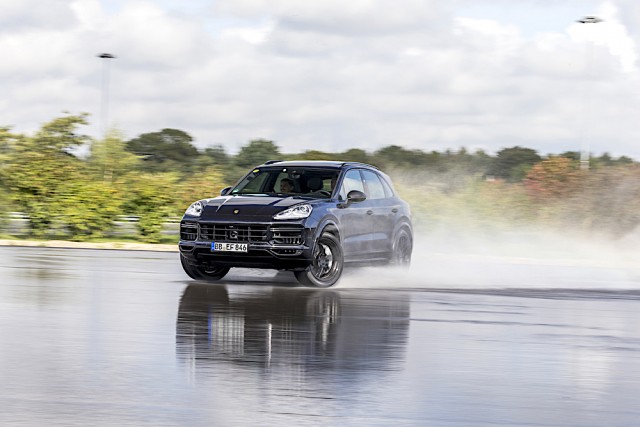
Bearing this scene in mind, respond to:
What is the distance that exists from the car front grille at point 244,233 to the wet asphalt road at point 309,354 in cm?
67

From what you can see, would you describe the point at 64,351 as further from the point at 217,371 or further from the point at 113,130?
the point at 113,130

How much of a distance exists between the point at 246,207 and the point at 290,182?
54.9 inches

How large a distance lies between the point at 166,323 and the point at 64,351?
7.90ft

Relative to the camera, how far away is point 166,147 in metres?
88.2

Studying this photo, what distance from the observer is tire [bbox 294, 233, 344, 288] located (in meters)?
17.8

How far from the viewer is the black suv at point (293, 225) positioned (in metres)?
17.5

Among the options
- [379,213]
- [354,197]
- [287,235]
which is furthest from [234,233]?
[379,213]

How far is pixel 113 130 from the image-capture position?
6006cm

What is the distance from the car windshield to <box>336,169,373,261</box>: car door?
269mm

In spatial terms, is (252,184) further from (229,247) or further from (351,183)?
(229,247)

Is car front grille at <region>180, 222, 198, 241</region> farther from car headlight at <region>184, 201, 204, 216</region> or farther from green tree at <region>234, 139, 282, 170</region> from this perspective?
green tree at <region>234, 139, 282, 170</region>

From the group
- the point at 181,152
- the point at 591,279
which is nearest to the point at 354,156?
the point at 181,152

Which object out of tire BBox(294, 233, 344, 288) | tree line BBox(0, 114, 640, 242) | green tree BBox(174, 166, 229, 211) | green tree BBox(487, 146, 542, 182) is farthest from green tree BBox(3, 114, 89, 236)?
green tree BBox(487, 146, 542, 182)

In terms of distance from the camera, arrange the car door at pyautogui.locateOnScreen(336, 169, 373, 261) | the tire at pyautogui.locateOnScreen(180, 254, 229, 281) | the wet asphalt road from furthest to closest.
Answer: the tire at pyautogui.locateOnScreen(180, 254, 229, 281), the car door at pyautogui.locateOnScreen(336, 169, 373, 261), the wet asphalt road
